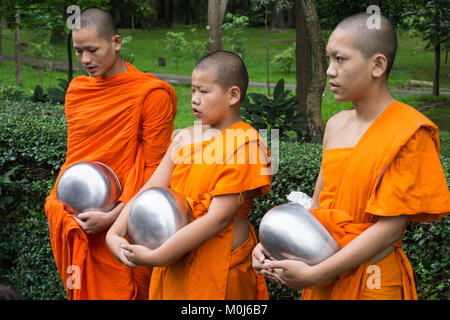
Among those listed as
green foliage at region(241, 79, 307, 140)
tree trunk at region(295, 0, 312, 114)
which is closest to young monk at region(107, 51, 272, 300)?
green foliage at region(241, 79, 307, 140)

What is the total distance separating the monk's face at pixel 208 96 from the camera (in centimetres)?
265

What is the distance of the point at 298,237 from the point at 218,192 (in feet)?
1.66

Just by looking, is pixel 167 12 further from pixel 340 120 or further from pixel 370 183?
pixel 370 183

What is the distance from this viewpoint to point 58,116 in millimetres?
5223

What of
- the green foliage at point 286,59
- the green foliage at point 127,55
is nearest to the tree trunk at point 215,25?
the green foliage at point 286,59

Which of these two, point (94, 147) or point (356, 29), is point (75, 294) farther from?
point (356, 29)

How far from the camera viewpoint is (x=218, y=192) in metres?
2.55

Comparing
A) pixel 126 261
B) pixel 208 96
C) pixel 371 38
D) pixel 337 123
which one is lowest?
pixel 126 261

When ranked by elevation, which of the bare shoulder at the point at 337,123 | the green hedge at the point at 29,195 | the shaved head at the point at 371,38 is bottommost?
the green hedge at the point at 29,195

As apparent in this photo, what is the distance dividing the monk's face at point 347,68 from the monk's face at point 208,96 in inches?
23.0

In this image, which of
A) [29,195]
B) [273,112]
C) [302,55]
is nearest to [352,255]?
[29,195]

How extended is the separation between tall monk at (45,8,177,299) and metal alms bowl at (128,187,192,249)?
2.45ft

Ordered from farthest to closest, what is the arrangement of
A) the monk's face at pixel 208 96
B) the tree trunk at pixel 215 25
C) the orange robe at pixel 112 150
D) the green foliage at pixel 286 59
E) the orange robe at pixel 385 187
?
1. the green foliage at pixel 286 59
2. the tree trunk at pixel 215 25
3. the orange robe at pixel 112 150
4. the monk's face at pixel 208 96
5. the orange robe at pixel 385 187

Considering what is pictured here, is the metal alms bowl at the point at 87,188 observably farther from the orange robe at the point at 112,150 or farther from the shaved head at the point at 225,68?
the shaved head at the point at 225,68
